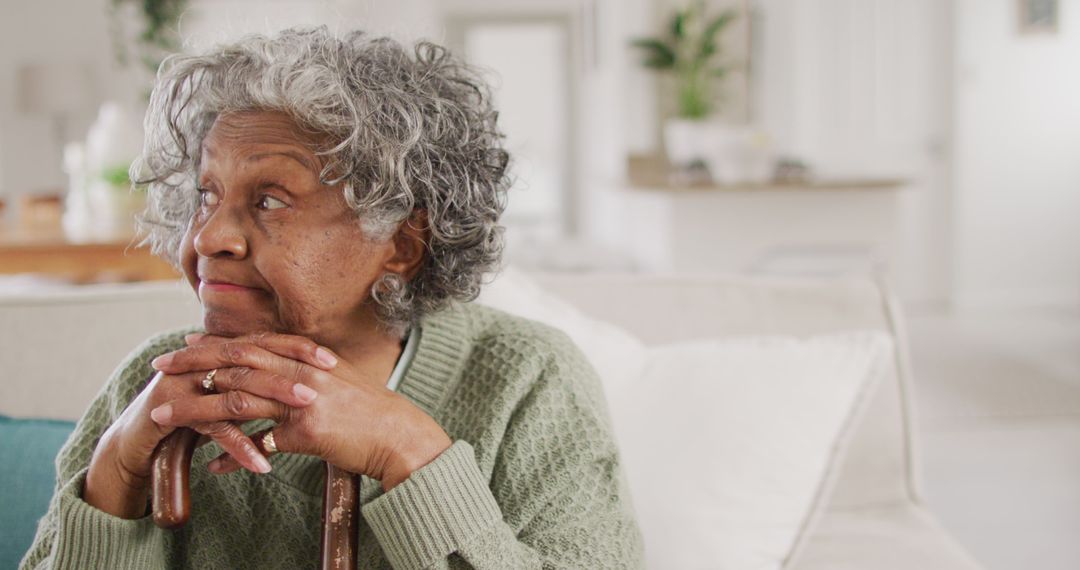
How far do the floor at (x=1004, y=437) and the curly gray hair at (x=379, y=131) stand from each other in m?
1.91

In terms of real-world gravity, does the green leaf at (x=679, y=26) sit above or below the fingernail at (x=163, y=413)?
above

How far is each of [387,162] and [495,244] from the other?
0.17 m

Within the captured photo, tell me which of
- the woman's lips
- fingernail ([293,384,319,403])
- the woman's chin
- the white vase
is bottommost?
fingernail ([293,384,319,403])

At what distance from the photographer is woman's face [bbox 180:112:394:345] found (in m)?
0.89

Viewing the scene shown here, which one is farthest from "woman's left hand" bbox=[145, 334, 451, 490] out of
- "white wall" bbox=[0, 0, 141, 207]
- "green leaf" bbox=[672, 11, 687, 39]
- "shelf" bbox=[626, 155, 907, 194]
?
"white wall" bbox=[0, 0, 141, 207]

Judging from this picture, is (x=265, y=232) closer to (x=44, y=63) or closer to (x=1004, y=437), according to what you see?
(x=1004, y=437)

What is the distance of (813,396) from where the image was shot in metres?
1.31

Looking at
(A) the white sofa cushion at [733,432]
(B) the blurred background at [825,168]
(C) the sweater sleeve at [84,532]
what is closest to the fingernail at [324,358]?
(C) the sweater sleeve at [84,532]

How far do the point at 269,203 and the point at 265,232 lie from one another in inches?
1.1

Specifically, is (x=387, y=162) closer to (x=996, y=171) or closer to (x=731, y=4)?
(x=731, y=4)

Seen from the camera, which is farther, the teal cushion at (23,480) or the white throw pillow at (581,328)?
the white throw pillow at (581,328)

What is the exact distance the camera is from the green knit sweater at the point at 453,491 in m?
0.88

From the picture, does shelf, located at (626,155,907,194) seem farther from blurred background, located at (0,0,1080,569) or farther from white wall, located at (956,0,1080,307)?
white wall, located at (956,0,1080,307)

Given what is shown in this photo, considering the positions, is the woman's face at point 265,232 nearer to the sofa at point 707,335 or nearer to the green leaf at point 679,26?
the sofa at point 707,335
